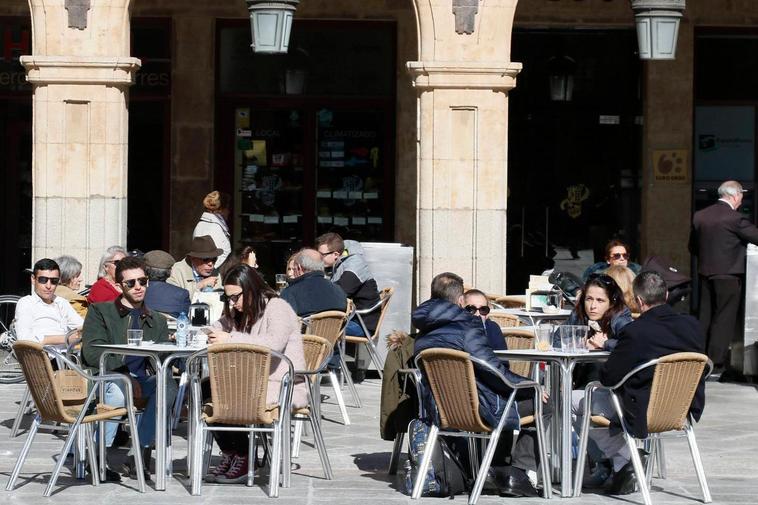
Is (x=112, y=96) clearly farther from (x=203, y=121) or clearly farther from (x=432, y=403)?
(x=432, y=403)

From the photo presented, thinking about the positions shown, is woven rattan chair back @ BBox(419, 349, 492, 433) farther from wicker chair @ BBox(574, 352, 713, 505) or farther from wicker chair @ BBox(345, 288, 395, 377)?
wicker chair @ BBox(345, 288, 395, 377)

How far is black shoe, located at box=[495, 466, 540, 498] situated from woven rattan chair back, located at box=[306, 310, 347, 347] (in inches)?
99.8

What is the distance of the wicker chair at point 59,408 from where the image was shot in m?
8.89

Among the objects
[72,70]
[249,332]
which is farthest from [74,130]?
[249,332]

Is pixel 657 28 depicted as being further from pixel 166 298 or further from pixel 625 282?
pixel 166 298

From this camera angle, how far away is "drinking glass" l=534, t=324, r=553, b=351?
9603 millimetres

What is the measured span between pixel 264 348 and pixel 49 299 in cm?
Answer: 297

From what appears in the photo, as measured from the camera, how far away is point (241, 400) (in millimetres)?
8930

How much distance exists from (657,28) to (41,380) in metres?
5.82

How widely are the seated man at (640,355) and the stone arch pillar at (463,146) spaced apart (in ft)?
15.9

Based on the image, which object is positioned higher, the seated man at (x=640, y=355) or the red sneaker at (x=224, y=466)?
the seated man at (x=640, y=355)

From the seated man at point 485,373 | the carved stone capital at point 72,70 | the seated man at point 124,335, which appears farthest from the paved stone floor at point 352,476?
the carved stone capital at point 72,70

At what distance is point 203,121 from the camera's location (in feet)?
56.3

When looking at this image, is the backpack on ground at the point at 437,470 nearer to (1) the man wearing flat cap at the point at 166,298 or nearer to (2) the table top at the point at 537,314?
(1) the man wearing flat cap at the point at 166,298
